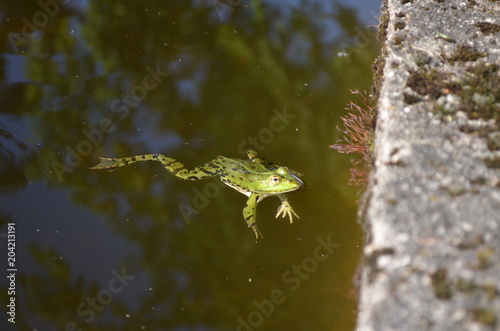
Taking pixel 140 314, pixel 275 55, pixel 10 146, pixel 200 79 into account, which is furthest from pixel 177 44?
pixel 140 314

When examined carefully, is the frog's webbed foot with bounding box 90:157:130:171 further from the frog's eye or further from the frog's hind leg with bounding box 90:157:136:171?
the frog's eye

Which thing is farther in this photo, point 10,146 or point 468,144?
point 10,146

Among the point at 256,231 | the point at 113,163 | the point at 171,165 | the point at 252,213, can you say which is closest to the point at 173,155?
the point at 171,165

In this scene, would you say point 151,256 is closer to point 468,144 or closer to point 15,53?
point 468,144

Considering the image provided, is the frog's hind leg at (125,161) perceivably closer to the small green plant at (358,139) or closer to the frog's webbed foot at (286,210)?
the frog's webbed foot at (286,210)

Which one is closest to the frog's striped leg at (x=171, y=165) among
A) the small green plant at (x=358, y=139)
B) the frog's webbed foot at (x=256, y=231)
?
the frog's webbed foot at (x=256, y=231)

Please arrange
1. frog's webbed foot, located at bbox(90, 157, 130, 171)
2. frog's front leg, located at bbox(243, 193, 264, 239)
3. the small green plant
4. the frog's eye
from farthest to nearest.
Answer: frog's webbed foot, located at bbox(90, 157, 130, 171), the frog's eye, frog's front leg, located at bbox(243, 193, 264, 239), the small green plant

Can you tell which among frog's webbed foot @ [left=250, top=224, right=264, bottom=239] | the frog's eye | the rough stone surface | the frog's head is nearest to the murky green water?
frog's webbed foot @ [left=250, top=224, right=264, bottom=239]
